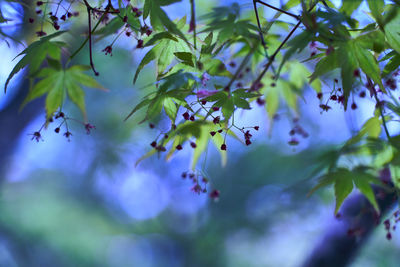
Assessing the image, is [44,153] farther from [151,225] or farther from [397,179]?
[397,179]

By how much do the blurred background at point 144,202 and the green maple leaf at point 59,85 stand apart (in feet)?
7.44

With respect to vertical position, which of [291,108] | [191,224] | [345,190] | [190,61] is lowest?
[345,190]

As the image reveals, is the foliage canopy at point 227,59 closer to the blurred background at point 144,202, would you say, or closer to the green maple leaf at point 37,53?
the green maple leaf at point 37,53

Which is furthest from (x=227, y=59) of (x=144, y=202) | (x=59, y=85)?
(x=144, y=202)

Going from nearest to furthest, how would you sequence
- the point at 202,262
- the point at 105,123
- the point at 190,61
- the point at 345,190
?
the point at 190,61 → the point at 345,190 → the point at 105,123 → the point at 202,262

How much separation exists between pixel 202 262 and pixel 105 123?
1828 millimetres

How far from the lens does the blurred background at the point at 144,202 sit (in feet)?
10.8

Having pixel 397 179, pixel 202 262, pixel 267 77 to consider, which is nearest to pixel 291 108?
pixel 267 77

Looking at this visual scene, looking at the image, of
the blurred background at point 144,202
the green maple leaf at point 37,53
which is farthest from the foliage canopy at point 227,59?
the blurred background at point 144,202

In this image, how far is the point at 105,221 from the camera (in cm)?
409

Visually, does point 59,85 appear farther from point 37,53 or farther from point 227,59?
point 227,59

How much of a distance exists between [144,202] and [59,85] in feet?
11.1

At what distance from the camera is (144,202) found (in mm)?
4027

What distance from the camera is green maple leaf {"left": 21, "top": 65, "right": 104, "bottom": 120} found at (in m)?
0.74
